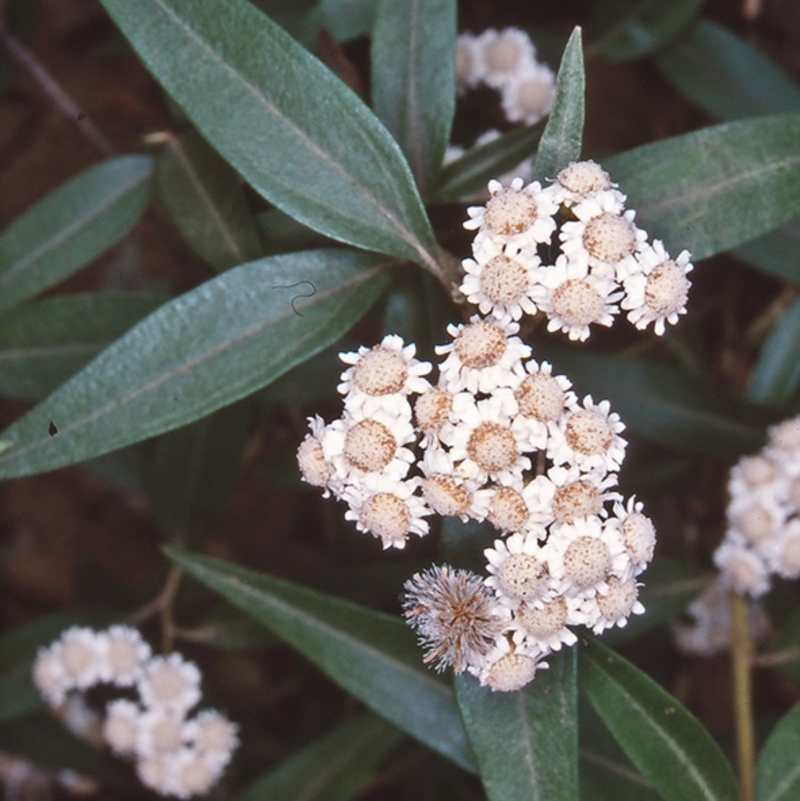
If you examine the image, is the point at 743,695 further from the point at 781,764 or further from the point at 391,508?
the point at 391,508

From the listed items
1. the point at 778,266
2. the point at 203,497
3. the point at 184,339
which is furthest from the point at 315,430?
the point at 778,266

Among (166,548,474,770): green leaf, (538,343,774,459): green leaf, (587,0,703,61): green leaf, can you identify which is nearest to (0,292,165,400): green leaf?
(166,548,474,770): green leaf

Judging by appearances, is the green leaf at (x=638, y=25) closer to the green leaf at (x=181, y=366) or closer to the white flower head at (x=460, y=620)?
the green leaf at (x=181, y=366)

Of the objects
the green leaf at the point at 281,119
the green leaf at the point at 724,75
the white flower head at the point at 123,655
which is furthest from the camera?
the green leaf at the point at 724,75

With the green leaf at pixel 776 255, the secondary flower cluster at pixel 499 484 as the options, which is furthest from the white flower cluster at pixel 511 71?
the secondary flower cluster at pixel 499 484

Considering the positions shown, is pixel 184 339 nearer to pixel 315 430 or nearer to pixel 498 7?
pixel 315 430

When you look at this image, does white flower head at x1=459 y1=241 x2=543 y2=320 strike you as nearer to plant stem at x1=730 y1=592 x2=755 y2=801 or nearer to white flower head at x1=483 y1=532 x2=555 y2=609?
white flower head at x1=483 y1=532 x2=555 y2=609
